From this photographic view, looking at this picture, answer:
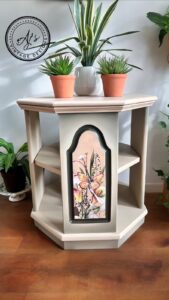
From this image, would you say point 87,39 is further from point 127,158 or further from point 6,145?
point 6,145

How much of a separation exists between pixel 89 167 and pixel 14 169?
72 centimetres

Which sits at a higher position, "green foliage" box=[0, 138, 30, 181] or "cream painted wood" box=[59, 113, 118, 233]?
"cream painted wood" box=[59, 113, 118, 233]

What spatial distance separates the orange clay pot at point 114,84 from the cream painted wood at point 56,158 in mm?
338

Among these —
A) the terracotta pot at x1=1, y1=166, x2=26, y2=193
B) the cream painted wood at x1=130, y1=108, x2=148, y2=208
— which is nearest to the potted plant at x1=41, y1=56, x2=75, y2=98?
the cream painted wood at x1=130, y1=108, x2=148, y2=208

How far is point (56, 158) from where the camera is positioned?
1.25m

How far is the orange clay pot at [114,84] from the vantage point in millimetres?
1060

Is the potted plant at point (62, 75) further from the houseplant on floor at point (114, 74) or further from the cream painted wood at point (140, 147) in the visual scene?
the cream painted wood at point (140, 147)

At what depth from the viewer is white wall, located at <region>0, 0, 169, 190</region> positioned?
143 cm

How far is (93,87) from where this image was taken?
1.22m

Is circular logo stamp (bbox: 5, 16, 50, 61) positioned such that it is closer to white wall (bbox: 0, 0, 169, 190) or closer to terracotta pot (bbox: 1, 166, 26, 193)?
white wall (bbox: 0, 0, 169, 190)

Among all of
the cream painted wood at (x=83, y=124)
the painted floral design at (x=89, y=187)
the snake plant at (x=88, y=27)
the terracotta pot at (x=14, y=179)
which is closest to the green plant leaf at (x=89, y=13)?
the snake plant at (x=88, y=27)

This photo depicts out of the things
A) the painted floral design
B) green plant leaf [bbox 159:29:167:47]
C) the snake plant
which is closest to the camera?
the painted floral design

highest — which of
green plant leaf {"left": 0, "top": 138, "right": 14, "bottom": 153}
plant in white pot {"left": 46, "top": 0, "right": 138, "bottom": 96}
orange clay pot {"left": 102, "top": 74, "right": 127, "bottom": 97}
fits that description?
plant in white pot {"left": 46, "top": 0, "right": 138, "bottom": 96}

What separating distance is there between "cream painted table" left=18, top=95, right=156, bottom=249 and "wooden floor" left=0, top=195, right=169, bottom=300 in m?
0.07
